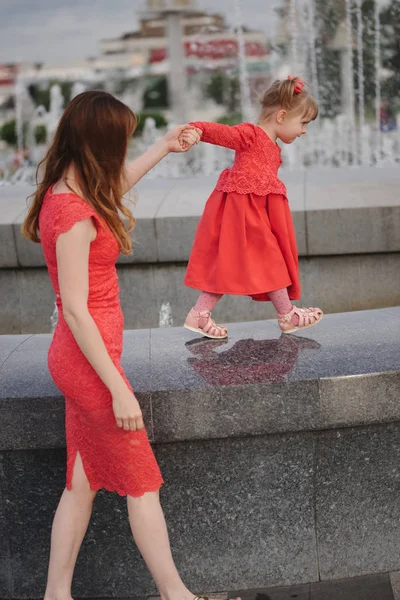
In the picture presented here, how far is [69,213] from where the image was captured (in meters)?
2.63

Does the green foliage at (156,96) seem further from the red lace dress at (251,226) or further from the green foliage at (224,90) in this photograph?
the red lace dress at (251,226)

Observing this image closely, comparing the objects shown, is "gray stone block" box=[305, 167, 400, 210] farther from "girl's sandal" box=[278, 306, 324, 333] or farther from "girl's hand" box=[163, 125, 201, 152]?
"girl's hand" box=[163, 125, 201, 152]

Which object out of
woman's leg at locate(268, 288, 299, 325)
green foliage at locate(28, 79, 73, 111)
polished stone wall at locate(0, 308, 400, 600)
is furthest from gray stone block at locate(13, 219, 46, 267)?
green foliage at locate(28, 79, 73, 111)

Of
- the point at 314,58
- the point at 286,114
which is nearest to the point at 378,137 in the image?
the point at 314,58

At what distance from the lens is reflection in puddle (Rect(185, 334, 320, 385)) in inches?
123

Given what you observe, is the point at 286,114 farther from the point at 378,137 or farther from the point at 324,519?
the point at 378,137

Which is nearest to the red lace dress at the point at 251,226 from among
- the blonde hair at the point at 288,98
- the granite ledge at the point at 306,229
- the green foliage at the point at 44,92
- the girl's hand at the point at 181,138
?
the blonde hair at the point at 288,98

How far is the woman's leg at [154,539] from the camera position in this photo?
9.24 feet

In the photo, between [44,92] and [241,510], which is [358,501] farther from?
[44,92]


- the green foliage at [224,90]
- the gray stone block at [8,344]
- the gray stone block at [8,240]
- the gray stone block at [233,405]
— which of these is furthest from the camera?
the green foliage at [224,90]

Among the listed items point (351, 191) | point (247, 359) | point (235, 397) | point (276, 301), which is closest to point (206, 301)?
point (276, 301)

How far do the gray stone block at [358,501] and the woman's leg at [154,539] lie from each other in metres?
0.66

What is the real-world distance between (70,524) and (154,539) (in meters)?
0.26

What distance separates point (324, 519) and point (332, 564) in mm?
170
